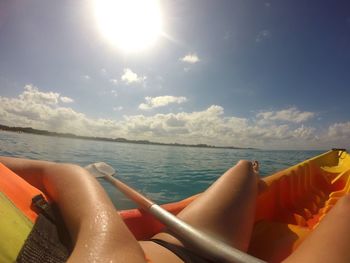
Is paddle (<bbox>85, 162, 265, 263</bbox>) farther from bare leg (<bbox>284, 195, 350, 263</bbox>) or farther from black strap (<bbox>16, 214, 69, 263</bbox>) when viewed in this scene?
black strap (<bbox>16, 214, 69, 263</bbox>)

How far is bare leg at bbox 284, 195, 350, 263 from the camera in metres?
0.92

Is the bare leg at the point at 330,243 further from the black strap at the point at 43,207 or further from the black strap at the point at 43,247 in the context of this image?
the black strap at the point at 43,207

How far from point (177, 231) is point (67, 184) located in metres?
0.58

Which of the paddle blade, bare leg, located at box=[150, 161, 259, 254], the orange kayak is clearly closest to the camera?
bare leg, located at box=[150, 161, 259, 254]

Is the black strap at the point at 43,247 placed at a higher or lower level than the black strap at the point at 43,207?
lower

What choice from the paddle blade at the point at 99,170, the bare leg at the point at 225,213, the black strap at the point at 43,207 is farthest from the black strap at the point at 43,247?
the paddle blade at the point at 99,170

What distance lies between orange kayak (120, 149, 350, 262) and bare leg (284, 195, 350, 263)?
1.03 m

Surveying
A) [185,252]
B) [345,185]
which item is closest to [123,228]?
[185,252]

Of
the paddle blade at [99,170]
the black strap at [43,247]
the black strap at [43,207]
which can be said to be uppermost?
the black strap at [43,207]

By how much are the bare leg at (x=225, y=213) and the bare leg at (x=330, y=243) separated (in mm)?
326

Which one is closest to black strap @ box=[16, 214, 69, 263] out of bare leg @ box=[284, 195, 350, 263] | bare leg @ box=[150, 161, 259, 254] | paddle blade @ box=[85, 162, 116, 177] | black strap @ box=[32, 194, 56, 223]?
black strap @ box=[32, 194, 56, 223]

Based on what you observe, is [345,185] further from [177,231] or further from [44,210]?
[44,210]

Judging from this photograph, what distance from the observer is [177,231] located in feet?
4.06

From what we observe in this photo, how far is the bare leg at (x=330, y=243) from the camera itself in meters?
0.92
